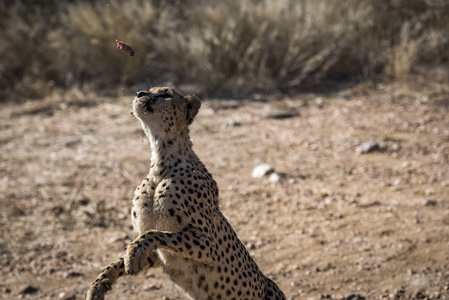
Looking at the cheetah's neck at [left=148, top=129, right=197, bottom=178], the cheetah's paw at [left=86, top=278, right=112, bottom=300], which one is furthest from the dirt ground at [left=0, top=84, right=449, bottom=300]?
the cheetah's paw at [left=86, top=278, right=112, bottom=300]

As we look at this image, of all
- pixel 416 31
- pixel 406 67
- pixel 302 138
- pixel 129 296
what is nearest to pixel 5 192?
pixel 129 296

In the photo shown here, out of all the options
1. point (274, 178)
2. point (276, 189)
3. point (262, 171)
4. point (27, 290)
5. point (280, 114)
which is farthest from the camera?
point (280, 114)

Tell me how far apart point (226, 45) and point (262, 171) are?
119 inches

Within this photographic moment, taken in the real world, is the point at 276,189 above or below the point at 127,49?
below

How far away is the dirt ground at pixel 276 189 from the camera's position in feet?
13.0

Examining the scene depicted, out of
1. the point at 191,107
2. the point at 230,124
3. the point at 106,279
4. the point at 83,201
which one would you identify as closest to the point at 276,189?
the point at 83,201

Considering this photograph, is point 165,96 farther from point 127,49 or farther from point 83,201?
point 83,201

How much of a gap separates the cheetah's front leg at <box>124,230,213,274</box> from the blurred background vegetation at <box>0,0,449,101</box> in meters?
5.38

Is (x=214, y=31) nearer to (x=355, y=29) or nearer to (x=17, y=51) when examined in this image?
(x=355, y=29)

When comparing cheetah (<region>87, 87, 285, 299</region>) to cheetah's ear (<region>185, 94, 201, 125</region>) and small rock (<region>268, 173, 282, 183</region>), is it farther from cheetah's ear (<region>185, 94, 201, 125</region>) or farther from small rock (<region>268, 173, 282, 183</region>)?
small rock (<region>268, 173, 282, 183</region>)

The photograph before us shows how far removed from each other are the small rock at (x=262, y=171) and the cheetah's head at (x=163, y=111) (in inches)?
111

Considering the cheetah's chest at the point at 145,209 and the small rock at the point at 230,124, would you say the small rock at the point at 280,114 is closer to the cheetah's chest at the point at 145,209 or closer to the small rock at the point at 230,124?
the small rock at the point at 230,124

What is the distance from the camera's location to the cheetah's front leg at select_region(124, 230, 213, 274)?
2.41 metres

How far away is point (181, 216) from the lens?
8.86 ft
